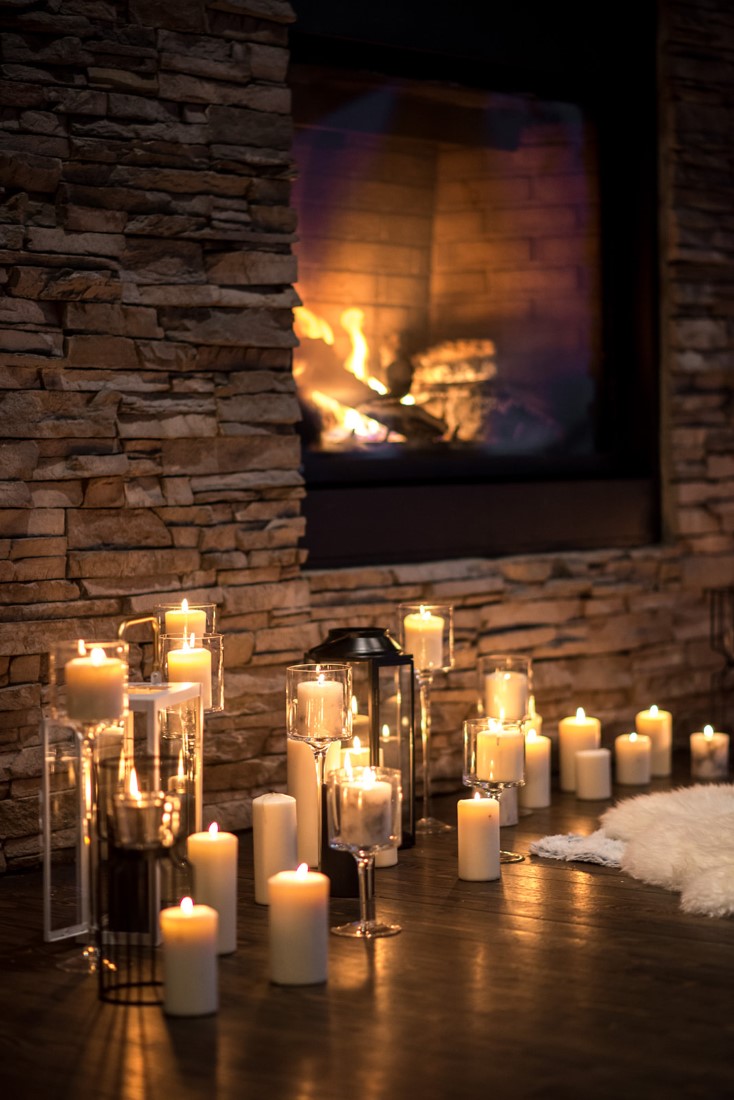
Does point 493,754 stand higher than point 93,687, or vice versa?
point 93,687

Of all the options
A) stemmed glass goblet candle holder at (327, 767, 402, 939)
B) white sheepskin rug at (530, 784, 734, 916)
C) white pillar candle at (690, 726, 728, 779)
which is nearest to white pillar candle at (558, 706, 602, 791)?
white pillar candle at (690, 726, 728, 779)

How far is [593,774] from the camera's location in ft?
12.8

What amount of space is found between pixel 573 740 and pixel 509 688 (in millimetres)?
466

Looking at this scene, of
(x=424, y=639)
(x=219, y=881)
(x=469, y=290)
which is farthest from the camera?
(x=469, y=290)

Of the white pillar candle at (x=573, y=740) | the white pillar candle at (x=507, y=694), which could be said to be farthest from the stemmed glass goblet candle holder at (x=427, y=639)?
the white pillar candle at (x=573, y=740)

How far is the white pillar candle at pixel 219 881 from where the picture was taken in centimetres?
262

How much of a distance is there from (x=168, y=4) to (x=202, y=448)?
103cm

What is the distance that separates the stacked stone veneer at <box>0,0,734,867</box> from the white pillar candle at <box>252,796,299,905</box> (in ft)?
2.15

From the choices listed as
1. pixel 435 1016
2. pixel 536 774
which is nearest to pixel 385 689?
pixel 536 774

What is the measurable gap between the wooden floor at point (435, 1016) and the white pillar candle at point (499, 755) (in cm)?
23

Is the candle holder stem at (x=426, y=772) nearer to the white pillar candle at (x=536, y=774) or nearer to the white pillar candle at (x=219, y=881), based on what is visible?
the white pillar candle at (x=536, y=774)

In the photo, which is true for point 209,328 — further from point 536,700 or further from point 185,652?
A: point 536,700

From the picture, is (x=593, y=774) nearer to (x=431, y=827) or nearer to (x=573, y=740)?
(x=573, y=740)

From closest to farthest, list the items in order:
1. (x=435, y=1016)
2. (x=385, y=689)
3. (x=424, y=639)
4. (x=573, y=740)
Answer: (x=435, y=1016)
(x=385, y=689)
(x=424, y=639)
(x=573, y=740)
